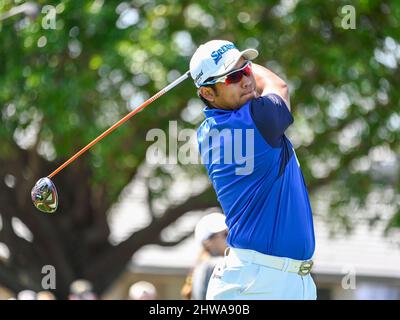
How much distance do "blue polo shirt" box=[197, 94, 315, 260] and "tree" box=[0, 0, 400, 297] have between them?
6.43 metres

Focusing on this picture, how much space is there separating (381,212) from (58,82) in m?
6.24

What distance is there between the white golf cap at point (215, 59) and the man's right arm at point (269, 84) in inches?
9.2

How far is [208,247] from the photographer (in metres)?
7.71

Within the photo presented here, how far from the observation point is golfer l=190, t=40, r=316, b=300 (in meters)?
4.90

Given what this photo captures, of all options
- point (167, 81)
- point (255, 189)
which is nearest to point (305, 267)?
point (255, 189)

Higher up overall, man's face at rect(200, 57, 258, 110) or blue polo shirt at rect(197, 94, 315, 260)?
man's face at rect(200, 57, 258, 110)

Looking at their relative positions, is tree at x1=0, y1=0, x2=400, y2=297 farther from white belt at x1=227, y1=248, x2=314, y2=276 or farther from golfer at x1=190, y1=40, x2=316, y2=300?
white belt at x1=227, y1=248, x2=314, y2=276

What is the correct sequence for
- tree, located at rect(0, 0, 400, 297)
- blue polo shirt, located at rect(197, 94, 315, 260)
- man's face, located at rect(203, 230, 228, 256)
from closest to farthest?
blue polo shirt, located at rect(197, 94, 315, 260) → man's face, located at rect(203, 230, 228, 256) → tree, located at rect(0, 0, 400, 297)

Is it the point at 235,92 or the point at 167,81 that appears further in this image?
the point at 167,81

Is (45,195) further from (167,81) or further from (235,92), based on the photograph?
(167,81)

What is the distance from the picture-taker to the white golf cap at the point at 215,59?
502 centimetres

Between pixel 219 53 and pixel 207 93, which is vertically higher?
pixel 219 53

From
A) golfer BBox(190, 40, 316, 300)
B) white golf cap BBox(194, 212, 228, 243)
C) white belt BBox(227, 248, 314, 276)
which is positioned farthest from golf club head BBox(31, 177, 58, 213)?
white golf cap BBox(194, 212, 228, 243)

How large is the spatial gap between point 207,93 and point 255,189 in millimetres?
605
